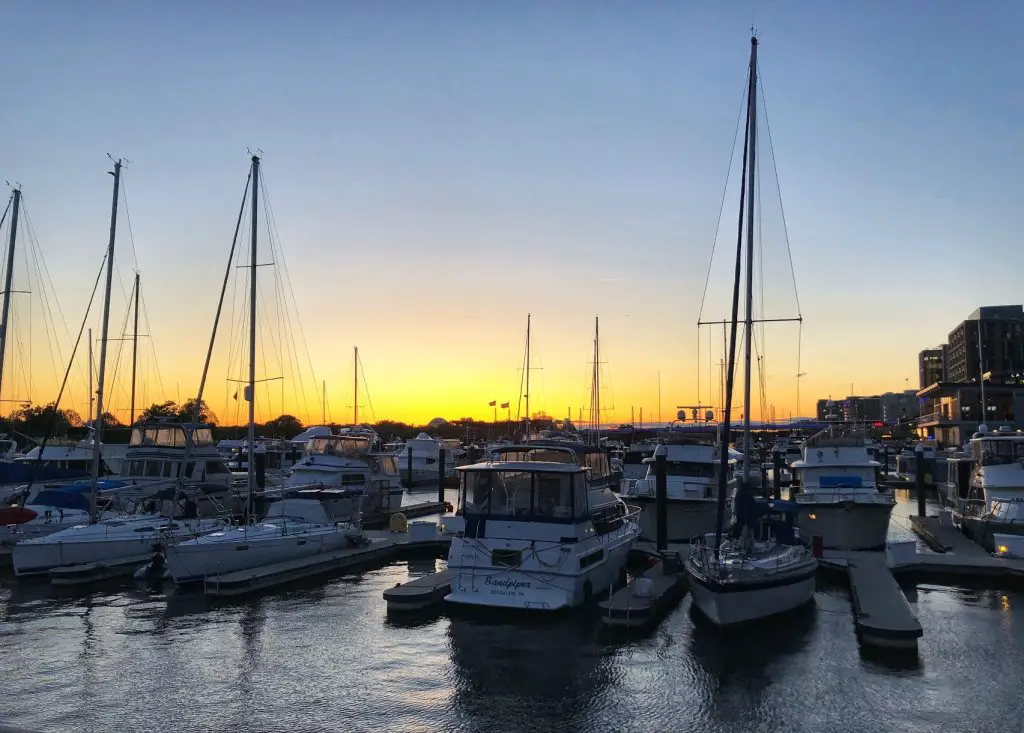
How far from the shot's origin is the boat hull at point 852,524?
25938 millimetres

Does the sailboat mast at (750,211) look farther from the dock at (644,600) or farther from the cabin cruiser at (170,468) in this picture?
the cabin cruiser at (170,468)

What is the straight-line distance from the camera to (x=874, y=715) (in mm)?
12477

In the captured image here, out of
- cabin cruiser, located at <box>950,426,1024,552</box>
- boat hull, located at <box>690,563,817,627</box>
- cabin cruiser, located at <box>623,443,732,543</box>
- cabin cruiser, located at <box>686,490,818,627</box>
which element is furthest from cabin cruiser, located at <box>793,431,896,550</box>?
boat hull, located at <box>690,563,817,627</box>

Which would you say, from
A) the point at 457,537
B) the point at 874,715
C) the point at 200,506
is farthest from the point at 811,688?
the point at 200,506

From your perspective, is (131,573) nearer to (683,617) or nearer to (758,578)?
(683,617)

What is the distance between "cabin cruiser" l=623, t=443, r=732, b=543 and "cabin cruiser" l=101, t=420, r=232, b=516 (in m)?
A: 16.2

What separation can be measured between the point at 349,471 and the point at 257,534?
13532 millimetres

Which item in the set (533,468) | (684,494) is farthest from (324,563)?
(684,494)

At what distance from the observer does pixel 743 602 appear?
1689 centimetres

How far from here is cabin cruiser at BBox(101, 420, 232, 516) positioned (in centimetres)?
2942

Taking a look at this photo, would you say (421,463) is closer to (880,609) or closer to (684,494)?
(684,494)

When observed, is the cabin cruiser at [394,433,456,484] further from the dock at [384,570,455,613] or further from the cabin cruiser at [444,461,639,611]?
the cabin cruiser at [444,461,639,611]

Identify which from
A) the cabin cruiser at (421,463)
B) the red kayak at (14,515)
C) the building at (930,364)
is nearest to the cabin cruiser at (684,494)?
the red kayak at (14,515)

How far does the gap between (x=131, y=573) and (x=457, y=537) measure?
1127 centimetres
